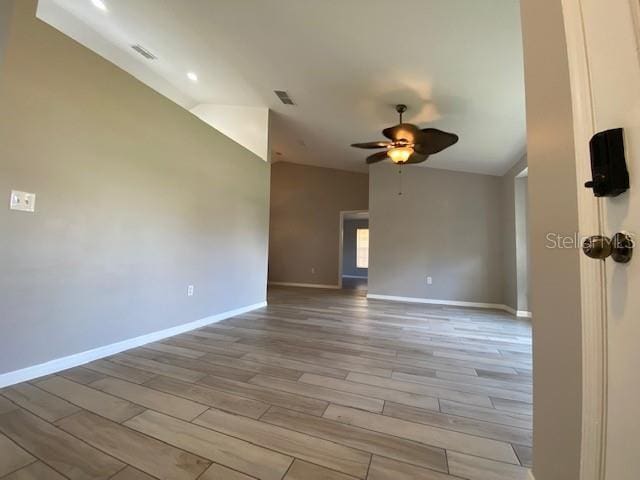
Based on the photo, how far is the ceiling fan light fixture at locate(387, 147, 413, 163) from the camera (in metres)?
2.76

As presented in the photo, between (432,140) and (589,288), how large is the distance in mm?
2407

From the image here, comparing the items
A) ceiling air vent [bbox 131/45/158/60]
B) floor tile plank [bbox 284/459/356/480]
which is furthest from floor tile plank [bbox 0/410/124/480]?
ceiling air vent [bbox 131/45/158/60]

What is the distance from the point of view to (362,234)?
1021cm

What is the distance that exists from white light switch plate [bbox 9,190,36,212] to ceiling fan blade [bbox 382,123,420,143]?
9.20 ft

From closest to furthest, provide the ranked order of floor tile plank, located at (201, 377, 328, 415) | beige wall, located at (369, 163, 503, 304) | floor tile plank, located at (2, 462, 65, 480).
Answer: floor tile plank, located at (2, 462, 65, 480) < floor tile plank, located at (201, 377, 328, 415) < beige wall, located at (369, 163, 503, 304)

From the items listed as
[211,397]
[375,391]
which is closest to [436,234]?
[375,391]

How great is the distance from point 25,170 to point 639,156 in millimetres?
2578

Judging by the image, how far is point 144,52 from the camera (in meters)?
3.07

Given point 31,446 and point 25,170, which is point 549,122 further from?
point 25,170

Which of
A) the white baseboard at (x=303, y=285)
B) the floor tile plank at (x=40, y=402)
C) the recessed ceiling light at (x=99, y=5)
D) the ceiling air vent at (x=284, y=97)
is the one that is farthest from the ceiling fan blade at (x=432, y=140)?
the white baseboard at (x=303, y=285)

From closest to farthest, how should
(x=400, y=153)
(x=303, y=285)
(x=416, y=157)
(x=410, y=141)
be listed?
(x=410, y=141) → (x=400, y=153) → (x=416, y=157) → (x=303, y=285)

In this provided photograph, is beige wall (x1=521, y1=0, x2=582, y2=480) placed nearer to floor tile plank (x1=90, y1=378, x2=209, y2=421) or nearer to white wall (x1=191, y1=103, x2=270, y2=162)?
floor tile plank (x1=90, y1=378, x2=209, y2=421)

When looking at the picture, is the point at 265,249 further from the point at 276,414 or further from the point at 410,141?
the point at 276,414

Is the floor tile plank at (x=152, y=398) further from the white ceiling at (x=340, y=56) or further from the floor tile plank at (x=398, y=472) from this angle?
the white ceiling at (x=340, y=56)
